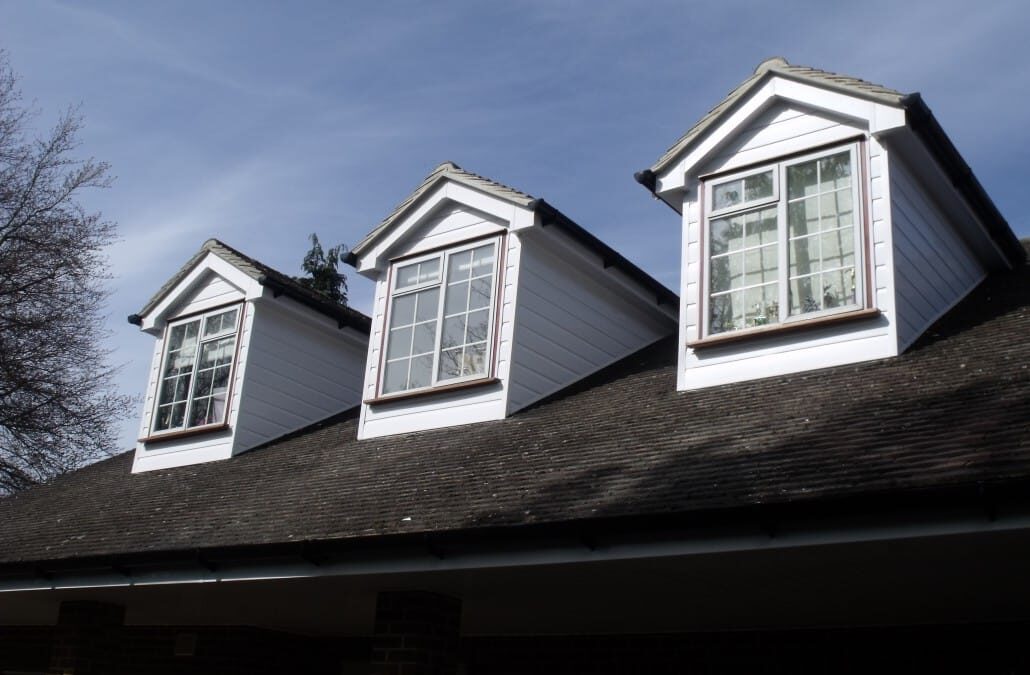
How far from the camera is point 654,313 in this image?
39.5 ft

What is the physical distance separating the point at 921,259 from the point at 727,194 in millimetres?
1767

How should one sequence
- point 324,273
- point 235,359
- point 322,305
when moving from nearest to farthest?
point 235,359, point 322,305, point 324,273

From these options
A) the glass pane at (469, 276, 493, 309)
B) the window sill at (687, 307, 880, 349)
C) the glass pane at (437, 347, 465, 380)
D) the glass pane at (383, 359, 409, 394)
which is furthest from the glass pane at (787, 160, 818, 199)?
the glass pane at (383, 359, 409, 394)

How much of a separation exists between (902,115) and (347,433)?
21.5ft

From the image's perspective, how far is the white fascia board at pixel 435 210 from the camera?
34.4ft

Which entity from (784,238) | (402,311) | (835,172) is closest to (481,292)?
(402,311)

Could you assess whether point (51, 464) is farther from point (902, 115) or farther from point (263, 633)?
point (902, 115)

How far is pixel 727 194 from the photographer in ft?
30.9

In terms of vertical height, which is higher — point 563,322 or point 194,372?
point 563,322

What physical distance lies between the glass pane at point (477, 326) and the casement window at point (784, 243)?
2375mm

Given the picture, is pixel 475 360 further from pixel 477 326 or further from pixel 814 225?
pixel 814 225

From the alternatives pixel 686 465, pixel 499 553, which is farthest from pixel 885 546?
pixel 499 553

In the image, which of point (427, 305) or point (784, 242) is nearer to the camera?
point (784, 242)

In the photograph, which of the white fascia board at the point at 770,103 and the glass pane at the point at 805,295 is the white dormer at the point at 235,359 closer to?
the white fascia board at the point at 770,103
